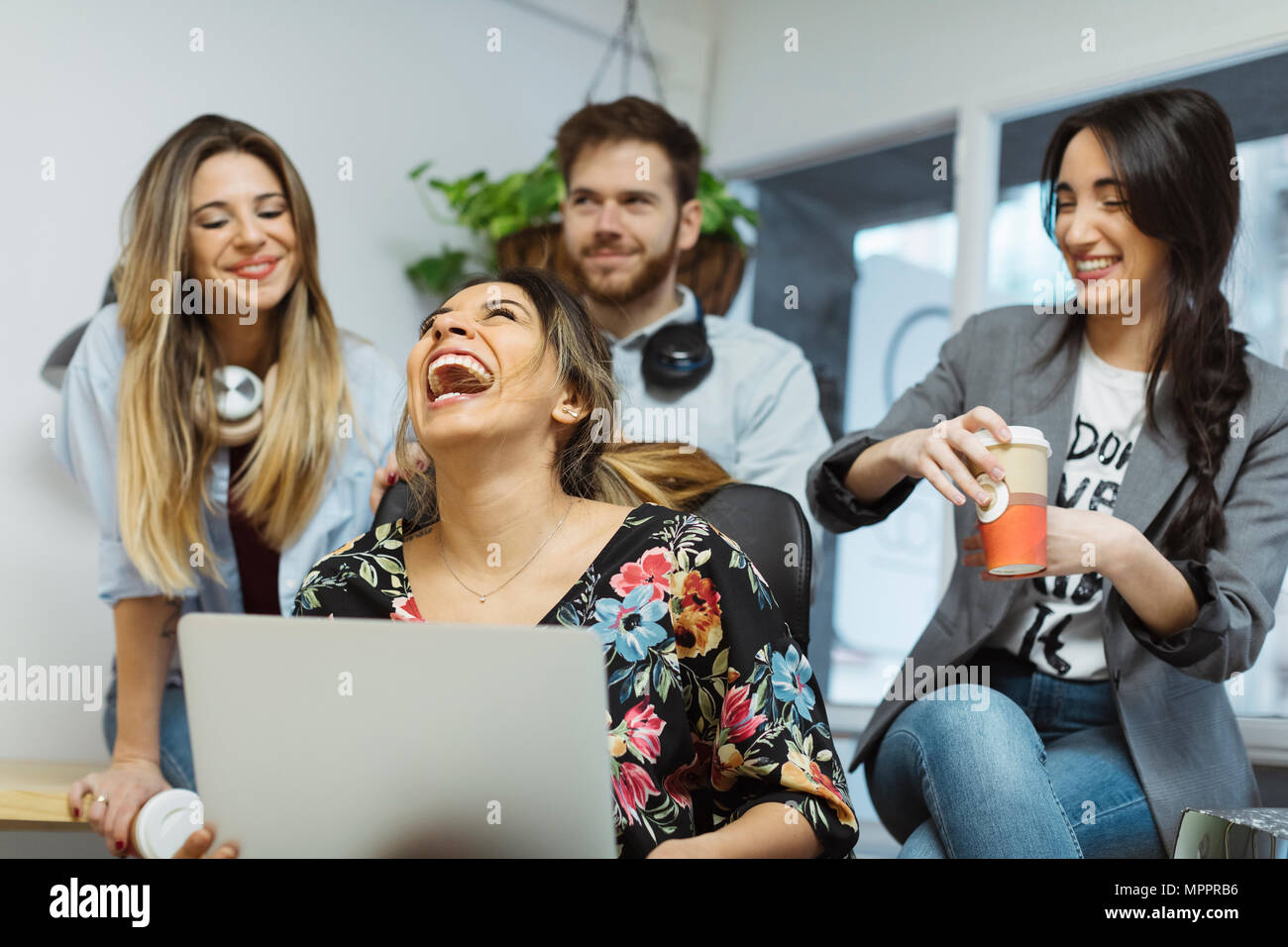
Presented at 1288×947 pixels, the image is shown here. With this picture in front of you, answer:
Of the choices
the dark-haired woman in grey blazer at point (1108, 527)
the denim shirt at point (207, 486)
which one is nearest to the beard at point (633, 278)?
the denim shirt at point (207, 486)

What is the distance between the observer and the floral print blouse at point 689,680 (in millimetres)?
1158

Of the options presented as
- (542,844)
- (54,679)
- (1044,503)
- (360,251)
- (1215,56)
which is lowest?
(54,679)

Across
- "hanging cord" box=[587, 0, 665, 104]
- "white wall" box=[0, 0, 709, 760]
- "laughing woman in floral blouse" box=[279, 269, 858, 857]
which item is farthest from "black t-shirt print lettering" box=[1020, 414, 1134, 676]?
"hanging cord" box=[587, 0, 665, 104]

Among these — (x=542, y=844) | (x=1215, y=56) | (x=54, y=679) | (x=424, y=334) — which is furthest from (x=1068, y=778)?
(x=54, y=679)

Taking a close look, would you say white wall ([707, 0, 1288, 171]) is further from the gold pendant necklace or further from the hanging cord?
the gold pendant necklace

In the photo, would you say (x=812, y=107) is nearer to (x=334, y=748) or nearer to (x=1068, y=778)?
(x=1068, y=778)

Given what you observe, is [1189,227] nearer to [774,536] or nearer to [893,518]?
[774,536]

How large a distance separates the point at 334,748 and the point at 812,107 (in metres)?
2.83

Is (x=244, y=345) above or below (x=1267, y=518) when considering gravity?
above

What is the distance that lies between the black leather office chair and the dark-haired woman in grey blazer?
0.13m

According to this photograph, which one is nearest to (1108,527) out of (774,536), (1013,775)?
(1013,775)

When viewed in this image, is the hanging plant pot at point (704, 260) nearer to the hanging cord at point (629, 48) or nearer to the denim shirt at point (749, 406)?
the denim shirt at point (749, 406)

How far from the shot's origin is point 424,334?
1401 millimetres

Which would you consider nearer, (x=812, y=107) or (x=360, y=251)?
(x=360, y=251)
